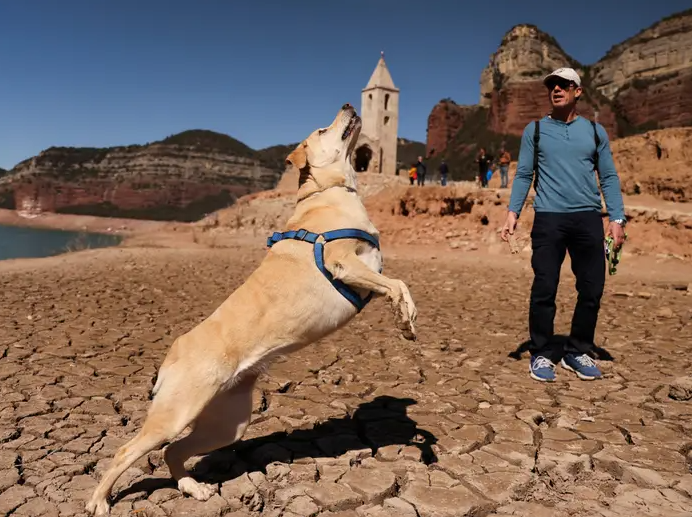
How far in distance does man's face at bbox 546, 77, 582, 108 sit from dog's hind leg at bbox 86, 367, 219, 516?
10.4 feet

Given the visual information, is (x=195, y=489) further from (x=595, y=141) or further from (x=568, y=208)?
(x=595, y=141)

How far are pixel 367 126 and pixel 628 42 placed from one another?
61430 mm

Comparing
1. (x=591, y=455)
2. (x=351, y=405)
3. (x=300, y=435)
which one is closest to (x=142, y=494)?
(x=300, y=435)

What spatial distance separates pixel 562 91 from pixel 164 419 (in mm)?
3429

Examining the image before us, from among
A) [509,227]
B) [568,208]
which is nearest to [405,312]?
[509,227]

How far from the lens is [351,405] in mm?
3520

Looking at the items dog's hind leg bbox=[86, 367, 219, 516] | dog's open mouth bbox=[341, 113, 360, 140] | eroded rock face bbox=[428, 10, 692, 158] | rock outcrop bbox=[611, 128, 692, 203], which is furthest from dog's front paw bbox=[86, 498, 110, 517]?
eroded rock face bbox=[428, 10, 692, 158]

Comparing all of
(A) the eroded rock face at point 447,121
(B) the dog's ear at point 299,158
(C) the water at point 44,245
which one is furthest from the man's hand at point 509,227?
(A) the eroded rock face at point 447,121

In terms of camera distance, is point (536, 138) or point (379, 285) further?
point (536, 138)

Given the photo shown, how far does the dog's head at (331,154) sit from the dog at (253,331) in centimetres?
23

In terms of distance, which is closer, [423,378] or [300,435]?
[300,435]

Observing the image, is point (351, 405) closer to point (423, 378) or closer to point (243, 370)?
point (423, 378)

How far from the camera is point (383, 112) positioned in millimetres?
42188

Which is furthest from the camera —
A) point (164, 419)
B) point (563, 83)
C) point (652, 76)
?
point (652, 76)
